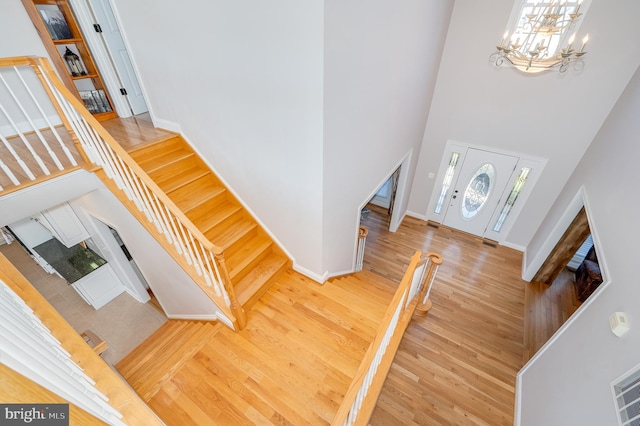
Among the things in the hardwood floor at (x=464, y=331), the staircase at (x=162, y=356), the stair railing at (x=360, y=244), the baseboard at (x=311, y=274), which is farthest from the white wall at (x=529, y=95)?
the staircase at (x=162, y=356)

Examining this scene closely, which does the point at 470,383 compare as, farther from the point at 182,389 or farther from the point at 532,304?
the point at 182,389

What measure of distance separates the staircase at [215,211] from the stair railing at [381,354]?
1.63 m

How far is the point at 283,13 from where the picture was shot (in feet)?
6.41

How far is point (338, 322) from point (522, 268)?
3944 mm

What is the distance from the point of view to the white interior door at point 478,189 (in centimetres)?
478

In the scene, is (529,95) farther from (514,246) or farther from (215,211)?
(215,211)

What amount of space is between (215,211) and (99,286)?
9.68 feet

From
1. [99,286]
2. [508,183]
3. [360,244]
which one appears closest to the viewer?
[360,244]

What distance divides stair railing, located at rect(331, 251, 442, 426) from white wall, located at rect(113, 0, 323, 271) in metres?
1.11

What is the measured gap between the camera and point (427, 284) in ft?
10.6

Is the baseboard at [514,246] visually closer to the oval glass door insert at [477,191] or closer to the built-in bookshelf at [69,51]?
the oval glass door insert at [477,191]

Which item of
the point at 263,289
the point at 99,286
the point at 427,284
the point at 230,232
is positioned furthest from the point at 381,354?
the point at 99,286

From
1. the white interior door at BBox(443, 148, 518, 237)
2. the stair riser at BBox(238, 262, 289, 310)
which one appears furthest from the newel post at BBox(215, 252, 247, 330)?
the white interior door at BBox(443, 148, 518, 237)

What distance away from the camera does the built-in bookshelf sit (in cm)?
334
